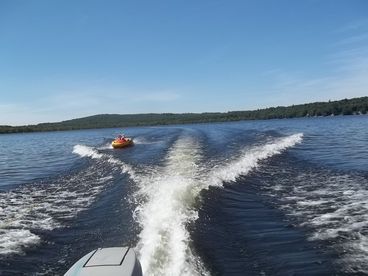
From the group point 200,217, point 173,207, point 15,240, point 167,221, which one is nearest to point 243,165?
point 173,207

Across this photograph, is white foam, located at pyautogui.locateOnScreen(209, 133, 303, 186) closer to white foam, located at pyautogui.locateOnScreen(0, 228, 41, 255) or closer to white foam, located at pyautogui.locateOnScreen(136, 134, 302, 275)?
white foam, located at pyautogui.locateOnScreen(136, 134, 302, 275)

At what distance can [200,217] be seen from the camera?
1207cm

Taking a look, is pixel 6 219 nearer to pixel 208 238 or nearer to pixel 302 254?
pixel 208 238

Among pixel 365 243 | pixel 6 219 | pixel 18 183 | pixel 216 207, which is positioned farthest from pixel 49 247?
pixel 18 183

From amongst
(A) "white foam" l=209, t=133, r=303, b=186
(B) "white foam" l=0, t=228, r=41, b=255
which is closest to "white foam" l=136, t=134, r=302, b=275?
(A) "white foam" l=209, t=133, r=303, b=186

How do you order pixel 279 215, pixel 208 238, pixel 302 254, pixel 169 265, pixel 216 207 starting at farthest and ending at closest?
pixel 216 207 → pixel 279 215 → pixel 208 238 → pixel 302 254 → pixel 169 265

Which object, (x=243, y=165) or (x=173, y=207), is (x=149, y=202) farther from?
(x=243, y=165)

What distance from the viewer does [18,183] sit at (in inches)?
838

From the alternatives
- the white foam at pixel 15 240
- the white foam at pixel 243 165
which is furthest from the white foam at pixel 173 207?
the white foam at pixel 15 240

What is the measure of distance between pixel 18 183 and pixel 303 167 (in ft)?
46.9

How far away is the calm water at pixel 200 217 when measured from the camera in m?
9.09

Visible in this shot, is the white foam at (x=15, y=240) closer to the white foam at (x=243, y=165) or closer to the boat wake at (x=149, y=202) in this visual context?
the boat wake at (x=149, y=202)

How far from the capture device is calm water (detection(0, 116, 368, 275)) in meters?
9.09

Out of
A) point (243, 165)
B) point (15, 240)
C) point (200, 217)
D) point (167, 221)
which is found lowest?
point (15, 240)
